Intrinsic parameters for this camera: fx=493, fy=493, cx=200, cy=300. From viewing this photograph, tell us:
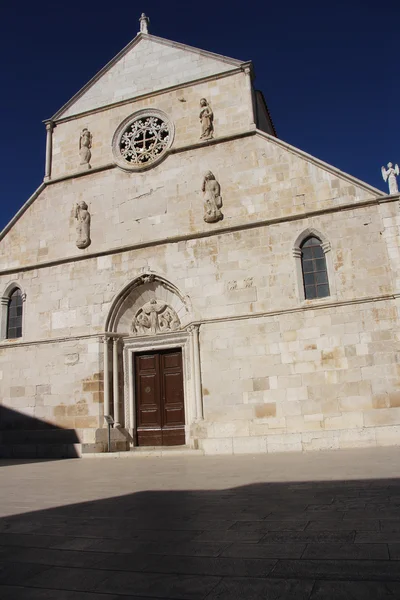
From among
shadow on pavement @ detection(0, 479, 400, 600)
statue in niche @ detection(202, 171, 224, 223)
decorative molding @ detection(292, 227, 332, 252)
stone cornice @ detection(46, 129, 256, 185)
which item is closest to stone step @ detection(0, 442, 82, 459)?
statue in niche @ detection(202, 171, 224, 223)

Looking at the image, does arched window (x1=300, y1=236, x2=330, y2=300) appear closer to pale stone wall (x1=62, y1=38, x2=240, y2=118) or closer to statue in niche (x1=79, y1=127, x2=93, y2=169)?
pale stone wall (x1=62, y1=38, x2=240, y2=118)

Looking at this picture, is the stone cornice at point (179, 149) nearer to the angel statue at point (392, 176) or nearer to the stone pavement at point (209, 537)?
the angel statue at point (392, 176)

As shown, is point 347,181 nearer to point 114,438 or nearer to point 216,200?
point 216,200

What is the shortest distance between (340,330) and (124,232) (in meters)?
6.21

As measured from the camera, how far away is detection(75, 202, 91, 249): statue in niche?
44.3ft

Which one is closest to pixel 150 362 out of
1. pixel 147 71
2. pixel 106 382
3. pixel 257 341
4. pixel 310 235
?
pixel 106 382

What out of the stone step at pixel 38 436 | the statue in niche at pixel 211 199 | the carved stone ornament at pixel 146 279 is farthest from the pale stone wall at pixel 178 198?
the stone step at pixel 38 436

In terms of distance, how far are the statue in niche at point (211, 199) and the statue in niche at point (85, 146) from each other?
391 centimetres

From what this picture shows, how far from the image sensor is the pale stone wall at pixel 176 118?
42.9ft

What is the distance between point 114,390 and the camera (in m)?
12.6

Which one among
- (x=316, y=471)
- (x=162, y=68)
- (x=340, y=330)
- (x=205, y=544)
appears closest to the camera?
(x=205, y=544)

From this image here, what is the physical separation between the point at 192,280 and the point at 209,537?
899 centimetres

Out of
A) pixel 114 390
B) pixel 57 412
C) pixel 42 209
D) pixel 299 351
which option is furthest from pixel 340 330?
pixel 42 209

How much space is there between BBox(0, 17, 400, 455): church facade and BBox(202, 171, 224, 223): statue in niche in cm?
6
